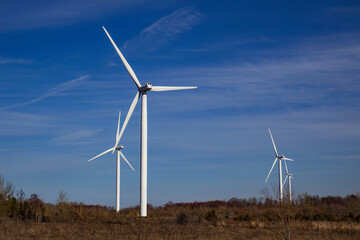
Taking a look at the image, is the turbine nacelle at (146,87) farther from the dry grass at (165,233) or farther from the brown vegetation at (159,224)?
the dry grass at (165,233)

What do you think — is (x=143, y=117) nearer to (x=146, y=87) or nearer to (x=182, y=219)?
(x=146, y=87)

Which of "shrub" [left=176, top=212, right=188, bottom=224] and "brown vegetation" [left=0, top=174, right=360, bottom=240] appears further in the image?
"shrub" [left=176, top=212, right=188, bottom=224]

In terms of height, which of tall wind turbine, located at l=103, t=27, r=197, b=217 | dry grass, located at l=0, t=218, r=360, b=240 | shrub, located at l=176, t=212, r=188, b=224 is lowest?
dry grass, located at l=0, t=218, r=360, b=240

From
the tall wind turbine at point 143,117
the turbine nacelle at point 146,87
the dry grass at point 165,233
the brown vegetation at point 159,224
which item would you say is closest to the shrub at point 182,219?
the brown vegetation at point 159,224

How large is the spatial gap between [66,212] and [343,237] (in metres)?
28.2

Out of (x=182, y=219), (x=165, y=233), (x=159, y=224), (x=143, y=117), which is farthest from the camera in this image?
(x=143, y=117)

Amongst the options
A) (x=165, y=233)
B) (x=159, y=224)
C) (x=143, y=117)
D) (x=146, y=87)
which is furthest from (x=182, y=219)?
(x=146, y=87)

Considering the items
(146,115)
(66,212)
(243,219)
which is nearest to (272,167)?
(243,219)

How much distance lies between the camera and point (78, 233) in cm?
3097

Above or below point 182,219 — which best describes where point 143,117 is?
above

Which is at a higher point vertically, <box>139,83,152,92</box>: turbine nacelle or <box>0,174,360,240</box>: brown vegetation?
<box>139,83,152,92</box>: turbine nacelle

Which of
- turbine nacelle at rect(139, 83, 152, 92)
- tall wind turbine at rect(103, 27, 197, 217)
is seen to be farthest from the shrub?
turbine nacelle at rect(139, 83, 152, 92)

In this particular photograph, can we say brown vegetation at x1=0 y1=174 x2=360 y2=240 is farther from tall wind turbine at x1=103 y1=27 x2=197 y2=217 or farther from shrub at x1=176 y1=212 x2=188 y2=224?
tall wind turbine at x1=103 y1=27 x2=197 y2=217

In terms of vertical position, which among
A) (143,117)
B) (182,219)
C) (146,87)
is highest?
(146,87)
